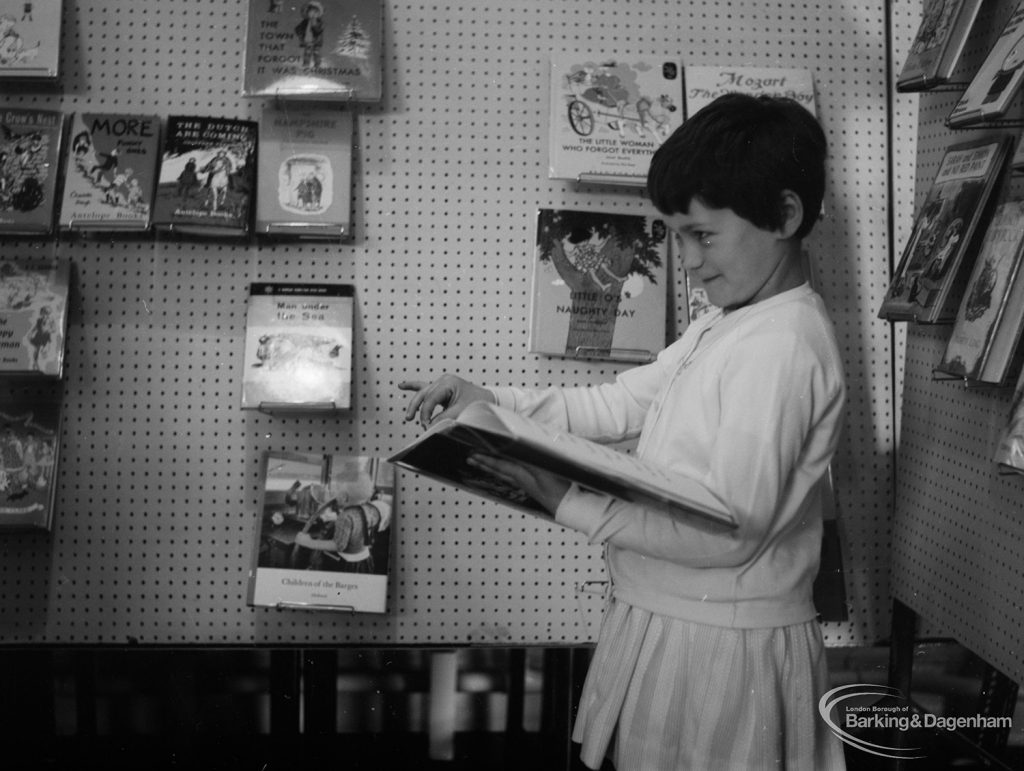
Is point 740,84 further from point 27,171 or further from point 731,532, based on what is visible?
point 27,171

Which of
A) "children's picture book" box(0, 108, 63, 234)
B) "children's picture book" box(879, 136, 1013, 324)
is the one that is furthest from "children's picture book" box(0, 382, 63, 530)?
"children's picture book" box(879, 136, 1013, 324)

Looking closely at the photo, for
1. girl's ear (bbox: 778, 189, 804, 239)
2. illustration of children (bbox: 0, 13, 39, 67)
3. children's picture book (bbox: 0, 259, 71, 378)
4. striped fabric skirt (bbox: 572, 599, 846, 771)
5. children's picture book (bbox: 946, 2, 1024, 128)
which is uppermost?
illustration of children (bbox: 0, 13, 39, 67)

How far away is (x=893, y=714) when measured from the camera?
81.8 inches

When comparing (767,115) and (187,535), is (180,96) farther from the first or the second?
(767,115)

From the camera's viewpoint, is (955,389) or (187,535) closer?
(955,389)

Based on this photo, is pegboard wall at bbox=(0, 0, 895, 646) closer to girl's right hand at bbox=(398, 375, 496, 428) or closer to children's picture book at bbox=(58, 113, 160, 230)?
children's picture book at bbox=(58, 113, 160, 230)

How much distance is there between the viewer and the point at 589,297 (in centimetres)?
213

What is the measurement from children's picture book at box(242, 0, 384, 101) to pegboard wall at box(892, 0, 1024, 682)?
1165mm

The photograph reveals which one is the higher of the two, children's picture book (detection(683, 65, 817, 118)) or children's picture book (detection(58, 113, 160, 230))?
children's picture book (detection(683, 65, 817, 118))

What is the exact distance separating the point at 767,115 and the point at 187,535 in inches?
57.5

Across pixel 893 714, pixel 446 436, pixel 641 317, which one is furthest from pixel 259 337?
pixel 893 714

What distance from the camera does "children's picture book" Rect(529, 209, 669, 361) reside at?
213cm

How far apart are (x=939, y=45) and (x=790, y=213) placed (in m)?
0.72

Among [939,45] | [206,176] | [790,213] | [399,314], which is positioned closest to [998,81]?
[939,45]
